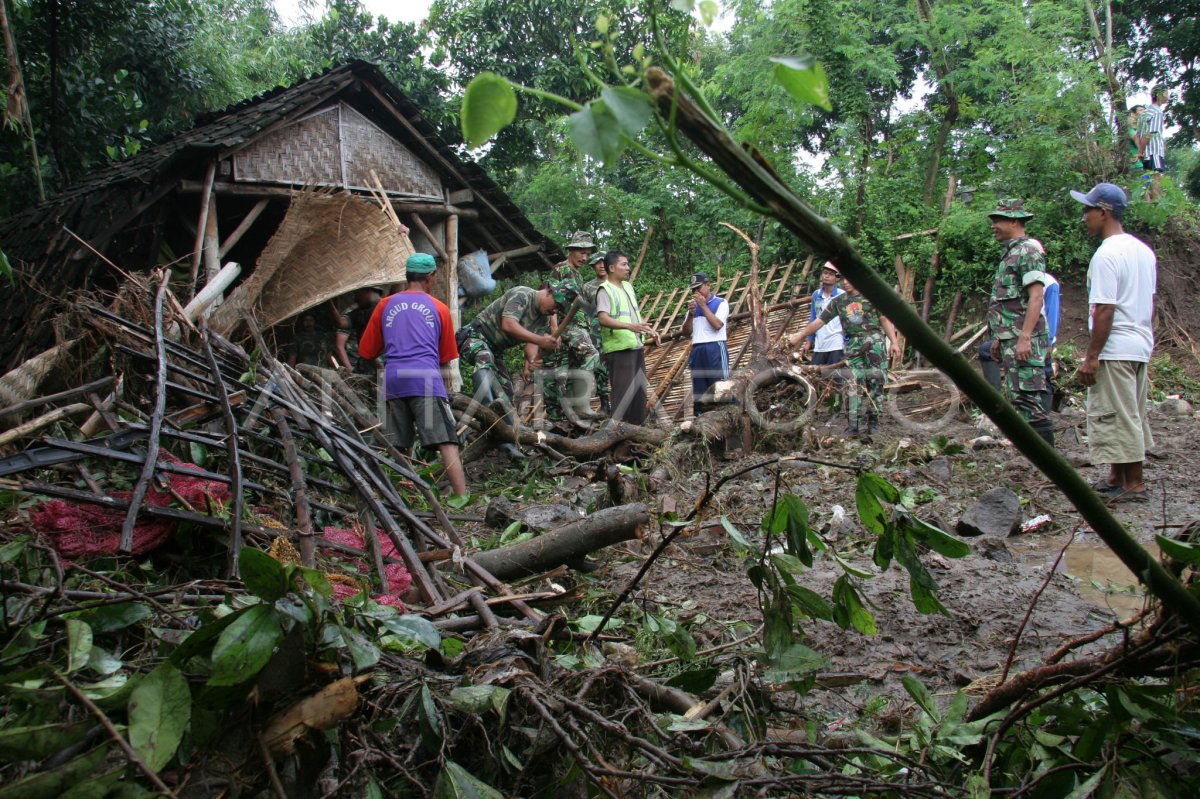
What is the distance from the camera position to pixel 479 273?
966cm

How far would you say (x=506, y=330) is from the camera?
7.13 metres

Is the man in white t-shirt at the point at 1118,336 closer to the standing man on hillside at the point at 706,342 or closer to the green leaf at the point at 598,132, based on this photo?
the standing man on hillside at the point at 706,342

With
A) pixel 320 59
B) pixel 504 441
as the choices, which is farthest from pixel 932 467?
pixel 320 59

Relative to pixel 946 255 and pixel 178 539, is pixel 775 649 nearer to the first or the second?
pixel 178 539

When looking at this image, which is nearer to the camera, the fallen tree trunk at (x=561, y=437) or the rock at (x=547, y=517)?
the rock at (x=547, y=517)

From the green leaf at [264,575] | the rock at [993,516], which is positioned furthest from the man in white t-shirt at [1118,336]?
the green leaf at [264,575]

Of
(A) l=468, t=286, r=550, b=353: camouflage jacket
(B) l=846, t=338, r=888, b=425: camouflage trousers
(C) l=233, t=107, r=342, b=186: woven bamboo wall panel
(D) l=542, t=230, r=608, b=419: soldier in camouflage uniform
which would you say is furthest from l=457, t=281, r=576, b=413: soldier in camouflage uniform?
(B) l=846, t=338, r=888, b=425: camouflage trousers

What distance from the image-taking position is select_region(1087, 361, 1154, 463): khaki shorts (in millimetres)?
4266

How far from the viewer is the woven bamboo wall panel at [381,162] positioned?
8.40m

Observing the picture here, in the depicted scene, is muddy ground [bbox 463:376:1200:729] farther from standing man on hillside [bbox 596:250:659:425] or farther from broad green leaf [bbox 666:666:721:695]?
standing man on hillside [bbox 596:250:659:425]

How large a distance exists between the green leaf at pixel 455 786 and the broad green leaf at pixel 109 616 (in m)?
0.61

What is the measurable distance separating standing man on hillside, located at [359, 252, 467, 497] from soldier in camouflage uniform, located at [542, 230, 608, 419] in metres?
2.15

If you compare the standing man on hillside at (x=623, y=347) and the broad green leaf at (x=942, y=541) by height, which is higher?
the standing man on hillside at (x=623, y=347)

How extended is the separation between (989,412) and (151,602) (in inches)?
53.2
